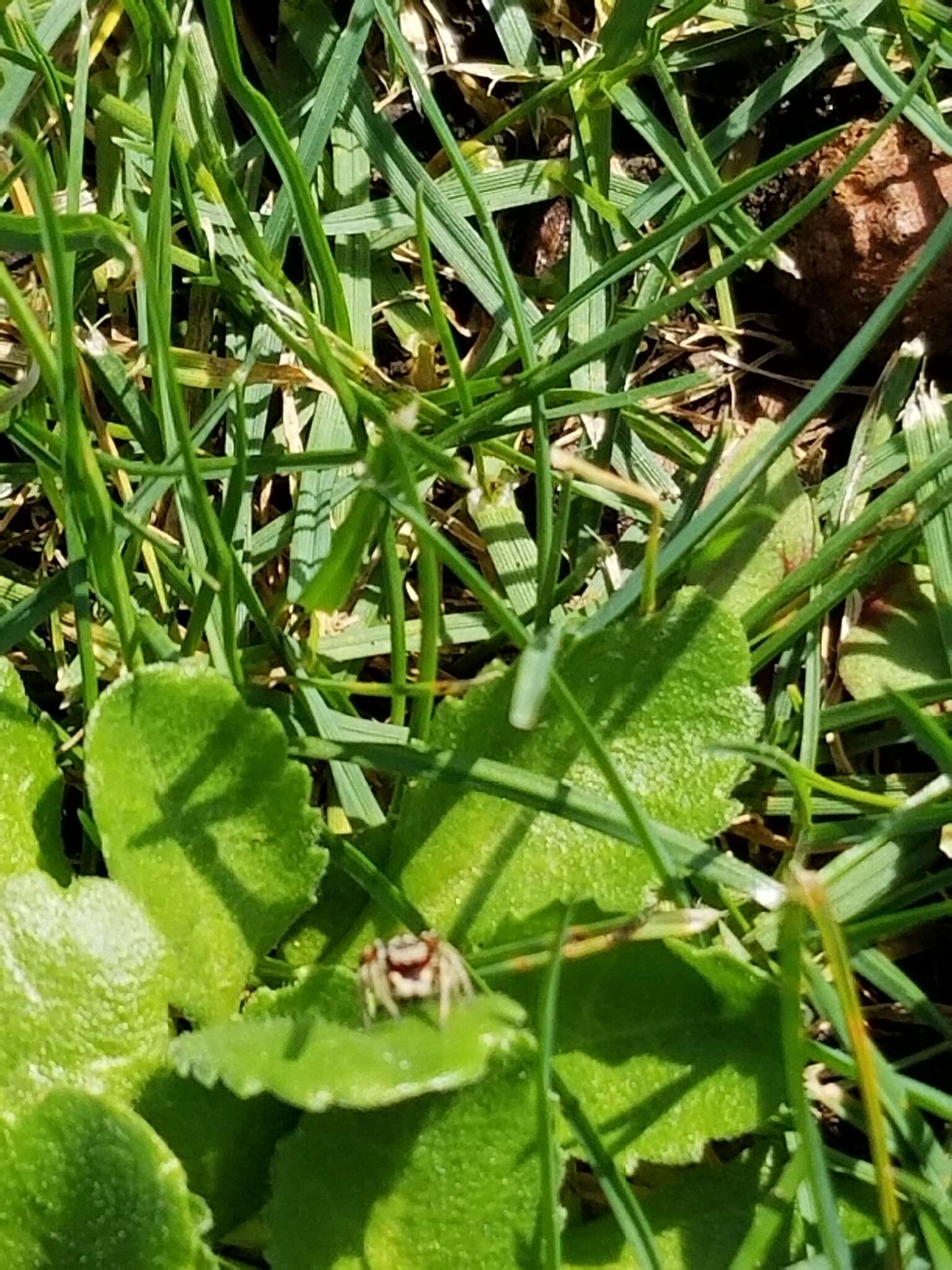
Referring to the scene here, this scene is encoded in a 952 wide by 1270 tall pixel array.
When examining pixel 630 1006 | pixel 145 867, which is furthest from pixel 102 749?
pixel 630 1006

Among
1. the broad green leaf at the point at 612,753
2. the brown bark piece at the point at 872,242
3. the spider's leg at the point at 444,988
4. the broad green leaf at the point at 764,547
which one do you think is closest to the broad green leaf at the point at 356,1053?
the spider's leg at the point at 444,988

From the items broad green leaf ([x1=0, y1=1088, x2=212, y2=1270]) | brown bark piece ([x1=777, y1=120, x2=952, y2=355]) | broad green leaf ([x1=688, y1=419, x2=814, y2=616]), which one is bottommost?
broad green leaf ([x1=0, y1=1088, x2=212, y2=1270])

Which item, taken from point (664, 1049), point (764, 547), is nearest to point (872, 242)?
point (764, 547)

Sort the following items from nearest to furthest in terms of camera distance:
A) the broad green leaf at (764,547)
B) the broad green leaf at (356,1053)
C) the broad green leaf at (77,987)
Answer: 1. the broad green leaf at (356,1053)
2. the broad green leaf at (77,987)
3. the broad green leaf at (764,547)

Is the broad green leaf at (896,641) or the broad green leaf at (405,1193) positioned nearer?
the broad green leaf at (405,1193)

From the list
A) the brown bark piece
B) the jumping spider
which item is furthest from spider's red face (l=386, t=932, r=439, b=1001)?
the brown bark piece

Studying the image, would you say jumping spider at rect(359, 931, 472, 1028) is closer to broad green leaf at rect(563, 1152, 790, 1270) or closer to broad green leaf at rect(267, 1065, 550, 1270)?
broad green leaf at rect(267, 1065, 550, 1270)

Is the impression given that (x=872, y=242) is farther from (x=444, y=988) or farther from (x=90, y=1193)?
(x=90, y=1193)

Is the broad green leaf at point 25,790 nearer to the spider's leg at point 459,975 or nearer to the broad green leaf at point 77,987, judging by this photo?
the broad green leaf at point 77,987
